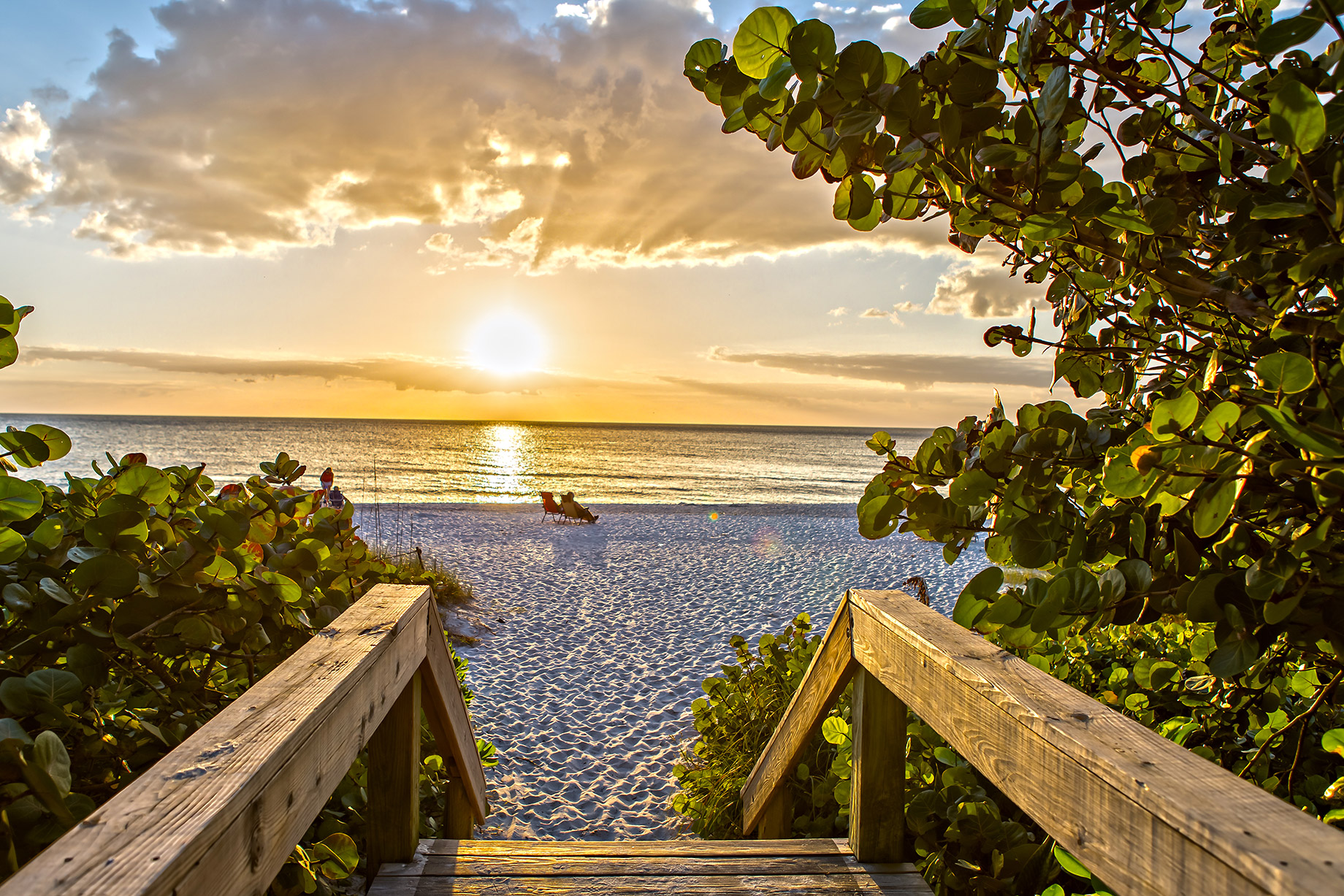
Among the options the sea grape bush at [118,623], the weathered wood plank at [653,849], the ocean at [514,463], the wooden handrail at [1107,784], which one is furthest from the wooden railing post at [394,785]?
the ocean at [514,463]

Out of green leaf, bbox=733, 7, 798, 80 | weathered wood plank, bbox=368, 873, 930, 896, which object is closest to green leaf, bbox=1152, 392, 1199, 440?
green leaf, bbox=733, 7, 798, 80

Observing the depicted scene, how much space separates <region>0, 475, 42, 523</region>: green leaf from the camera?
3.98 ft

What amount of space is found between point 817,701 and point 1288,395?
1.82 m

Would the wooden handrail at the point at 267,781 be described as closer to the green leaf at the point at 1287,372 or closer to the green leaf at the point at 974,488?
the green leaf at the point at 974,488

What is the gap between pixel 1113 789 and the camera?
968 mm

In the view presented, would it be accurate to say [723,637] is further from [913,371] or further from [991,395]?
[913,371]

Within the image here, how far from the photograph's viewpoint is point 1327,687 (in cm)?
110

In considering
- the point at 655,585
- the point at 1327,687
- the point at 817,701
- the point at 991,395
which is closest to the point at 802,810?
the point at 817,701

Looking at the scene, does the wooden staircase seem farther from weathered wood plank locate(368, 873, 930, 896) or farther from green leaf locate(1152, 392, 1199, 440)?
green leaf locate(1152, 392, 1199, 440)

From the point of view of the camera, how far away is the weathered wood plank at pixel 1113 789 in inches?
29.3

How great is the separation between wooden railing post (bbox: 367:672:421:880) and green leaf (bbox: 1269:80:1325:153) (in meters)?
2.28

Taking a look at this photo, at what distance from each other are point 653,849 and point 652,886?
0.98ft

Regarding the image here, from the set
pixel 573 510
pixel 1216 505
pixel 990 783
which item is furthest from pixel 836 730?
pixel 573 510

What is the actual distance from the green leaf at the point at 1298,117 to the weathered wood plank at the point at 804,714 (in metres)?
1.61
